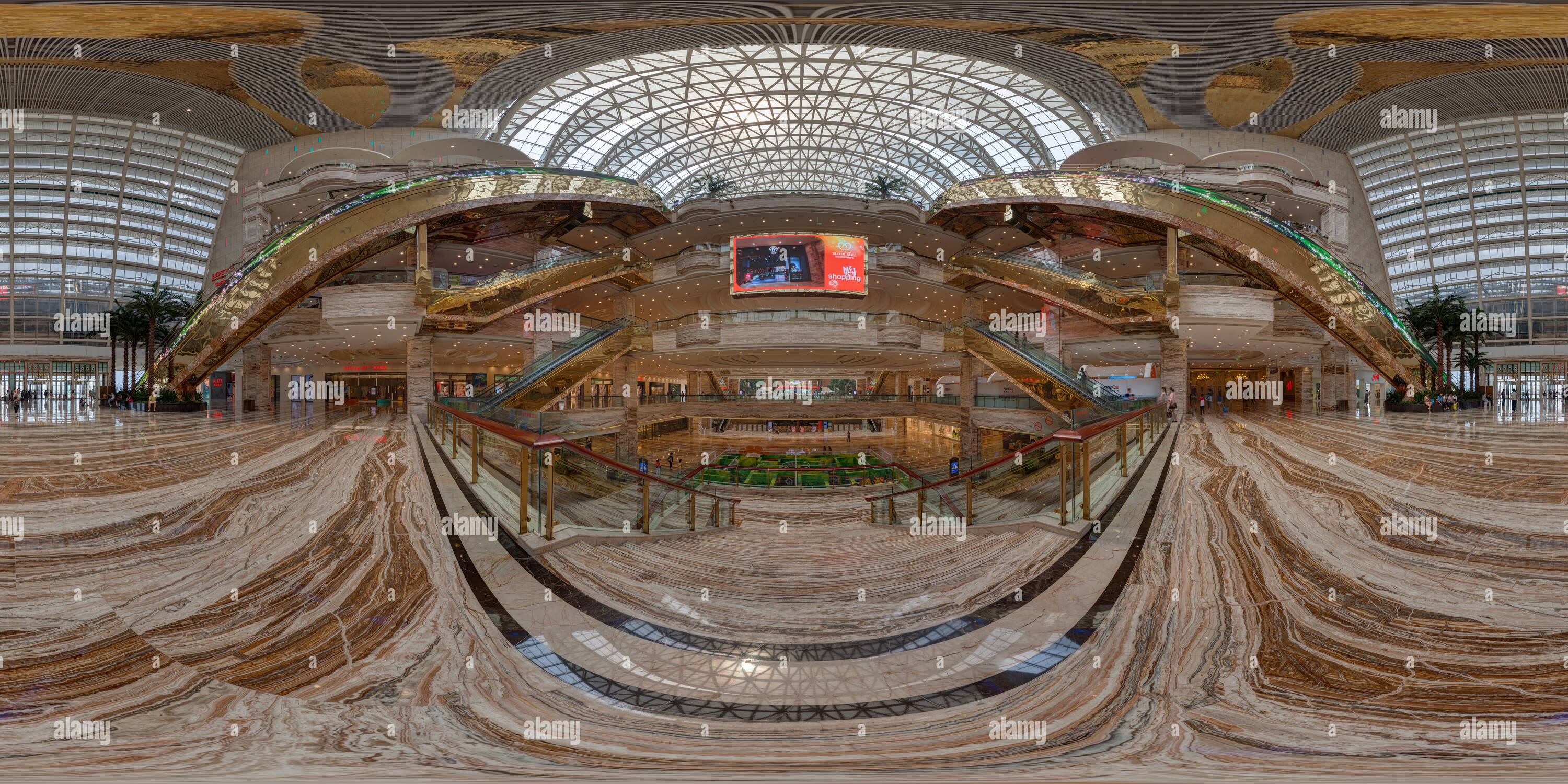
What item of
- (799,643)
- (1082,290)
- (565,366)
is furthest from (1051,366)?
(799,643)

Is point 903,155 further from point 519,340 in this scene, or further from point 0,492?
point 0,492

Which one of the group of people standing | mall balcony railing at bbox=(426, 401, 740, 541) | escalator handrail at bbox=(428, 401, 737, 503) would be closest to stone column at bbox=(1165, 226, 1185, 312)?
mall balcony railing at bbox=(426, 401, 740, 541)

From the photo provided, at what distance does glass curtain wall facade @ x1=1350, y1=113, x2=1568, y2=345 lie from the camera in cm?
3588

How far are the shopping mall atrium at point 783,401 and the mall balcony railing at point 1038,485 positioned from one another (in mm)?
67

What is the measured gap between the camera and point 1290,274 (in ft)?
66.4

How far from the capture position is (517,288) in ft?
77.9

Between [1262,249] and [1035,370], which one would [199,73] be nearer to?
[1035,370]

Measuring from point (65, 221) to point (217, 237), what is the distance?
9.82 m

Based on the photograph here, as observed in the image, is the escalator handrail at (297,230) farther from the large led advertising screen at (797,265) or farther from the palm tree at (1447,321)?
the palm tree at (1447,321)

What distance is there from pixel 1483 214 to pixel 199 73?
72.2 m

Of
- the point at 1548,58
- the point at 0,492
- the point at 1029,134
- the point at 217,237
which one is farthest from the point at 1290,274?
the point at 217,237

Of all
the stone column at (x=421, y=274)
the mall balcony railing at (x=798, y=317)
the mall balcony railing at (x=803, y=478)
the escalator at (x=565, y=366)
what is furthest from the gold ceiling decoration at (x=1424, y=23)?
the stone column at (x=421, y=274)

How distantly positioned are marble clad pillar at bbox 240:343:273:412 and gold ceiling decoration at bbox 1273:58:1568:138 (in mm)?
40272

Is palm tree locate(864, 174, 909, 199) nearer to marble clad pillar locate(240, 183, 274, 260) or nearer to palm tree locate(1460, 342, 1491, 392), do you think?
palm tree locate(1460, 342, 1491, 392)
